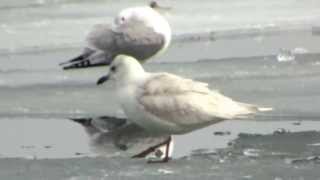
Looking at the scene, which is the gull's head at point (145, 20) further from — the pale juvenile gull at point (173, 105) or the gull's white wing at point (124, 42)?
the pale juvenile gull at point (173, 105)

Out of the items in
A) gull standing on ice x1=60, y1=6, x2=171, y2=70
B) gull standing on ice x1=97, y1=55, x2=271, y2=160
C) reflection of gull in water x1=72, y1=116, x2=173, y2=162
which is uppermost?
gull standing on ice x1=97, y1=55, x2=271, y2=160

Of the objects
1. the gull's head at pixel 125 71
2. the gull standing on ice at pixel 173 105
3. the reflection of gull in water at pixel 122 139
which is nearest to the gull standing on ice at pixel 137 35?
the reflection of gull in water at pixel 122 139

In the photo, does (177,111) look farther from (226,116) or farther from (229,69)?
(229,69)

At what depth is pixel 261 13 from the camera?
9422 millimetres

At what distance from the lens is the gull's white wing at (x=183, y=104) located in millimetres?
4789

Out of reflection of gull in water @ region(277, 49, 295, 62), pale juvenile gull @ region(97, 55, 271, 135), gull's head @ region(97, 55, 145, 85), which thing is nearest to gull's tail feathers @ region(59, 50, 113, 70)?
reflection of gull in water @ region(277, 49, 295, 62)

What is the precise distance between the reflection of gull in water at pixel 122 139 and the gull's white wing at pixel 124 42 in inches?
61.0

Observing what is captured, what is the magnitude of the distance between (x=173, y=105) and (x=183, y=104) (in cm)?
5

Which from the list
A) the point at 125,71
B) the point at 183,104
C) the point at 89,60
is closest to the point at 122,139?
the point at 125,71

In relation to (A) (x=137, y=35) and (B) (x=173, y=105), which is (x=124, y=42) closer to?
(A) (x=137, y=35)

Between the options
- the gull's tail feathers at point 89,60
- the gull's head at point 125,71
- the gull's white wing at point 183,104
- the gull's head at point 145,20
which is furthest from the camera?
the gull's tail feathers at point 89,60

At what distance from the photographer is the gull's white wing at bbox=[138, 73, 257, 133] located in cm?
479

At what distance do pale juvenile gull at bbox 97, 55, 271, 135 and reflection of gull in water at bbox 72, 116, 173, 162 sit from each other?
16 centimetres

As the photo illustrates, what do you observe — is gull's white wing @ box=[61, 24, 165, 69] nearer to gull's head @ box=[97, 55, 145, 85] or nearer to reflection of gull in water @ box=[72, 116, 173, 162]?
reflection of gull in water @ box=[72, 116, 173, 162]
